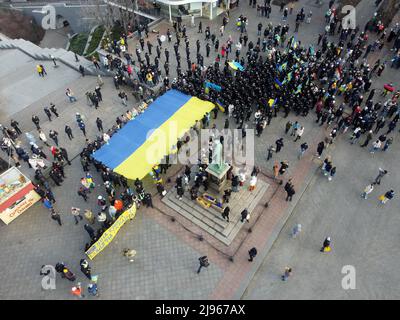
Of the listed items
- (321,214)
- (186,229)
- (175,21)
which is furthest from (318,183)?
(175,21)

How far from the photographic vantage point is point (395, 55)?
26531 mm

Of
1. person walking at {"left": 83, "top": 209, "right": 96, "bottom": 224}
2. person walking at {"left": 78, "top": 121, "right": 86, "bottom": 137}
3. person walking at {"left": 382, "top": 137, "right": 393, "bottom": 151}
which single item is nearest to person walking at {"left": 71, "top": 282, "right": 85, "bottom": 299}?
person walking at {"left": 83, "top": 209, "right": 96, "bottom": 224}

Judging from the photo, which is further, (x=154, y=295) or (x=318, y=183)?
(x=318, y=183)

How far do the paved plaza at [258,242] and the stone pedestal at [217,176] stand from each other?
2054 mm

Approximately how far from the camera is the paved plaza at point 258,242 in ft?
50.0

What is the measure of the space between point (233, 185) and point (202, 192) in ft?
5.73

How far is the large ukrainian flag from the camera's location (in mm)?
17828

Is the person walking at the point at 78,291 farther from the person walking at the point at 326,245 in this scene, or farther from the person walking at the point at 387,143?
the person walking at the point at 387,143

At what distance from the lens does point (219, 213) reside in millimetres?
17547

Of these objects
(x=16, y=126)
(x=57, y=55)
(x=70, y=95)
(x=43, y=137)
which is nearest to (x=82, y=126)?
(x=43, y=137)

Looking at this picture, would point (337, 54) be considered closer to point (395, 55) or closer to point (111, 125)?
point (395, 55)

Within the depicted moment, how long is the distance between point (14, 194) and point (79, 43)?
84.3ft

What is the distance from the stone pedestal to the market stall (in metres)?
9.27

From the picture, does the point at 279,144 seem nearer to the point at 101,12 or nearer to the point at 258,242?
the point at 258,242
